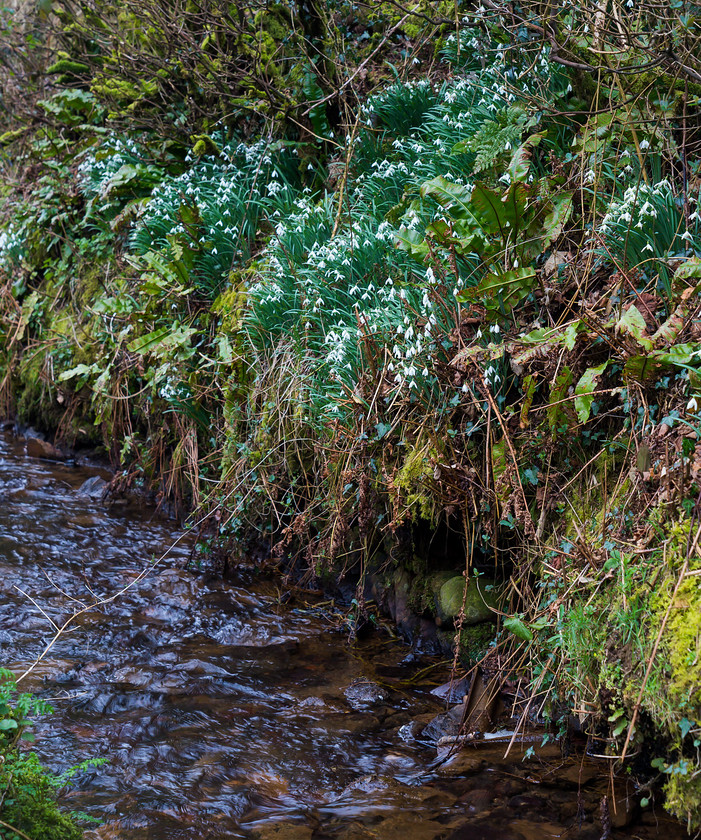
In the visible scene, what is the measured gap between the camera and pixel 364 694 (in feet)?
10.5

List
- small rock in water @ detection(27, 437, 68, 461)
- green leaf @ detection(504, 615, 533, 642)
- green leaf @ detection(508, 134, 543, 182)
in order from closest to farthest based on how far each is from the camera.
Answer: green leaf @ detection(504, 615, 533, 642) < green leaf @ detection(508, 134, 543, 182) < small rock in water @ detection(27, 437, 68, 461)

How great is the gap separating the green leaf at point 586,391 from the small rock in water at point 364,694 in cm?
155

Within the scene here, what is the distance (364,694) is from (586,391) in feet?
5.52

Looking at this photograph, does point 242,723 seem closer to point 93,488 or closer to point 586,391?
point 586,391

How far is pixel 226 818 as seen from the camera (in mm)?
2443

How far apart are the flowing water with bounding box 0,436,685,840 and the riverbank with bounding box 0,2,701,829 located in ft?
0.88

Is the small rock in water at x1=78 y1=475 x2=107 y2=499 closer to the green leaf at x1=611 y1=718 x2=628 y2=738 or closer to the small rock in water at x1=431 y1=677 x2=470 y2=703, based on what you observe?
the small rock in water at x1=431 y1=677 x2=470 y2=703

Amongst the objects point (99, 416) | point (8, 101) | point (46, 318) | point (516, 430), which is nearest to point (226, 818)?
point (516, 430)

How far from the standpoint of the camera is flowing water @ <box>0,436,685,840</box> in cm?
240

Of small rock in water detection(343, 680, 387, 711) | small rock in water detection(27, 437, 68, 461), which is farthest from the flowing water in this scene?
small rock in water detection(27, 437, 68, 461)

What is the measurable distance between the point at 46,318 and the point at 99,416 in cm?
188

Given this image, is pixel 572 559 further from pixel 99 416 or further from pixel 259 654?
pixel 99 416

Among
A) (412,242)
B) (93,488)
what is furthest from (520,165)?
(93,488)

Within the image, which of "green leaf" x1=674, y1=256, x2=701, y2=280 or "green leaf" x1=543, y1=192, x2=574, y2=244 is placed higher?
"green leaf" x1=543, y1=192, x2=574, y2=244
